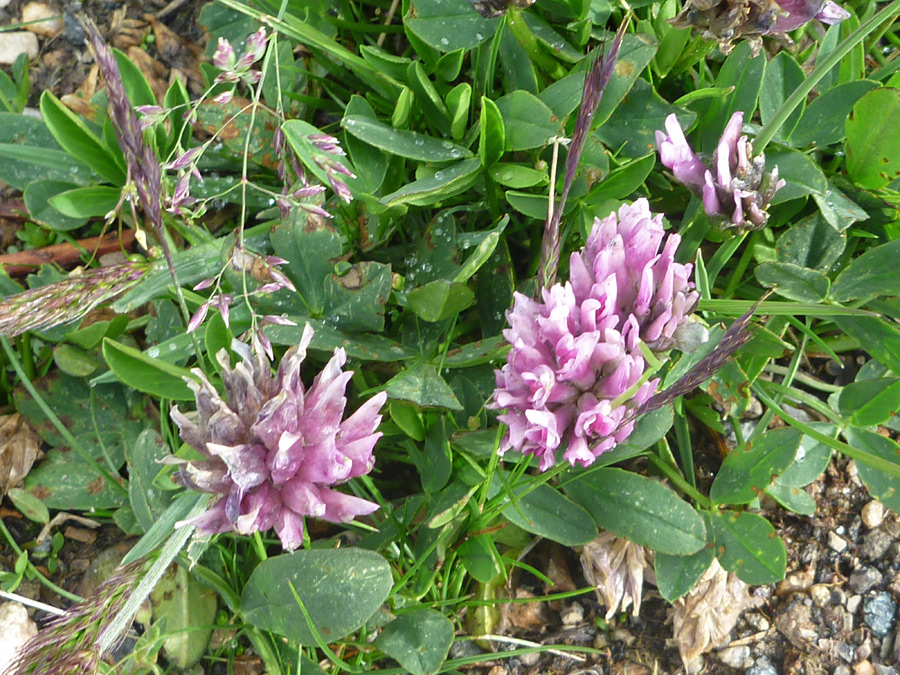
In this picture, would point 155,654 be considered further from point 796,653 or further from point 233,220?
point 796,653

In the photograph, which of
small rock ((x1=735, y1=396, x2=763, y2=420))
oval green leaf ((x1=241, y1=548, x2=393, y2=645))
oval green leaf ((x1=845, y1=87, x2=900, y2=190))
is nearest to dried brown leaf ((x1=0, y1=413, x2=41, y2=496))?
oval green leaf ((x1=241, y1=548, x2=393, y2=645))

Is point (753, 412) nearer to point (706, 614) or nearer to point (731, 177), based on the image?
point (706, 614)

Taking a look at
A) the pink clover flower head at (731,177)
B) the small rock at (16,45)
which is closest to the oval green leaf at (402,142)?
the pink clover flower head at (731,177)

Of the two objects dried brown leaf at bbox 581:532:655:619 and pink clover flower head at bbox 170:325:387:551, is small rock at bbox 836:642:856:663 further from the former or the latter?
pink clover flower head at bbox 170:325:387:551

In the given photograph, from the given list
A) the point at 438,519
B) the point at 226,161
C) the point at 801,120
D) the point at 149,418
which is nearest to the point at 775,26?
the point at 801,120

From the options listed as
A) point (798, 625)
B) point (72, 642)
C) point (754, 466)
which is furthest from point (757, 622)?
point (72, 642)

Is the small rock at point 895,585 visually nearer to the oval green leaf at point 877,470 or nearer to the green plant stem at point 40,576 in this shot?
the oval green leaf at point 877,470
